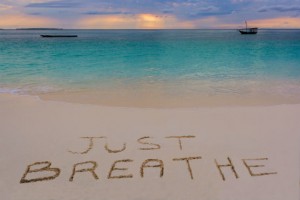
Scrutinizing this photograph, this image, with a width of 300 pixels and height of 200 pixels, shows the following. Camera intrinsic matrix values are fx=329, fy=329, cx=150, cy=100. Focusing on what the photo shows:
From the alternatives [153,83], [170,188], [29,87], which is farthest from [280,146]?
[29,87]

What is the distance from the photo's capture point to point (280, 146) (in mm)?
5012

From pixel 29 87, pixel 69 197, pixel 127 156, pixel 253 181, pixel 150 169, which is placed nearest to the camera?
pixel 69 197

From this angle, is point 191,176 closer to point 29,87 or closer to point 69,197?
point 69,197

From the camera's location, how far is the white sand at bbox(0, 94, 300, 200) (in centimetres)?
385

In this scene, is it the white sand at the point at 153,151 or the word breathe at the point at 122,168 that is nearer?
the white sand at the point at 153,151

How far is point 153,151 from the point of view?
4.86 meters

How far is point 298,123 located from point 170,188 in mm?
3384

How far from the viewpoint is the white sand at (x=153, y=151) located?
12.6 feet

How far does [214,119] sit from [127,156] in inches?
93.6

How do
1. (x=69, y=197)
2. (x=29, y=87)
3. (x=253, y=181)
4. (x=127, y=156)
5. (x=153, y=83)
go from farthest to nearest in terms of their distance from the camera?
(x=153, y=83)
(x=29, y=87)
(x=127, y=156)
(x=253, y=181)
(x=69, y=197)

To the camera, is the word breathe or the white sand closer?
the white sand

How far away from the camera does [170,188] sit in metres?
3.90

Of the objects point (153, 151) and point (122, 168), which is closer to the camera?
point (122, 168)

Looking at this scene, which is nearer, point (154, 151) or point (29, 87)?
point (154, 151)
